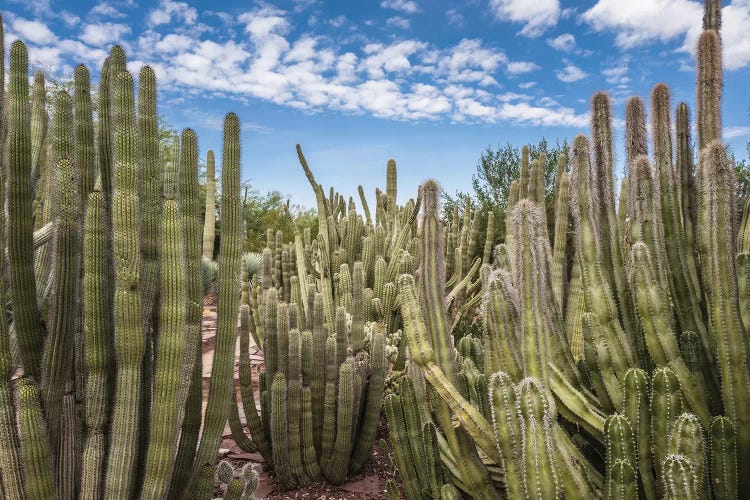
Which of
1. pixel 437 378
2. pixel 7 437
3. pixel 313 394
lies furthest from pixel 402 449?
pixel 7 437

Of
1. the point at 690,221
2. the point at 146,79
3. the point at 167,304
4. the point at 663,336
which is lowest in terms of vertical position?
the point at 663,336

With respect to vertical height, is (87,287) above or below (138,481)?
above

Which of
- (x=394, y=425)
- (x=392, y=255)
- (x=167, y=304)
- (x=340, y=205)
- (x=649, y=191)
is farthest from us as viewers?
(x=340, y=205)

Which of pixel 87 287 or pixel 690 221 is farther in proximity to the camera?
pixel 690 221

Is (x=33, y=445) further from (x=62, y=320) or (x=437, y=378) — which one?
(x=437, y=378)

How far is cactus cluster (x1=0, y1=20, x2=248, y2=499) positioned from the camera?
2326 millimetres

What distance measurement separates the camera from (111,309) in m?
2.49

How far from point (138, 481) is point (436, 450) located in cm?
144

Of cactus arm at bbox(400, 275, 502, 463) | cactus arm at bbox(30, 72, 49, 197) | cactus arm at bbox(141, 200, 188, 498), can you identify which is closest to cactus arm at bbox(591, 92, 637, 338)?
cactus arm at bbox(400, 275, 502, 463)

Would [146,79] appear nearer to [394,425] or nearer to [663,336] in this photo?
[394,425]

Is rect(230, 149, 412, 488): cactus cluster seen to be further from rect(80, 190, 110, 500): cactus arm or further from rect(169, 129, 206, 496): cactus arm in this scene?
rect(80, 190, 110, 500): cactus arm

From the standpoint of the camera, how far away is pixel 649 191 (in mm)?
2506

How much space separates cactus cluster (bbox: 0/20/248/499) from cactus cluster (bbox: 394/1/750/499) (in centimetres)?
104

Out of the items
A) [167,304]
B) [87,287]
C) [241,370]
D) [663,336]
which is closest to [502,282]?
[663,336]
